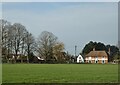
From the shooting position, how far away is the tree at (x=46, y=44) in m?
83.8

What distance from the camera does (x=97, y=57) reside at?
11944 centimetres

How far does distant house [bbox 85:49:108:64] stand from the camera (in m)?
117

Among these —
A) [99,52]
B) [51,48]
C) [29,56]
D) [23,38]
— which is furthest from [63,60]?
[99,52]

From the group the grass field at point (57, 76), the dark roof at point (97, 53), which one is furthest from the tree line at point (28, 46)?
Answer: the grass field at point (57, 76)

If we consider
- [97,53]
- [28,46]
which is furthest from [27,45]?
[97,53]

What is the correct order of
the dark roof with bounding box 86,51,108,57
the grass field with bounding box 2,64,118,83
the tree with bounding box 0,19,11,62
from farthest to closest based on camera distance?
the dark roof with bounding box 86,51,108,57 → the tree with bounding box 0,19,11,62 → the grass field with bounding box 2,64,118,83

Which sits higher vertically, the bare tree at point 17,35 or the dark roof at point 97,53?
the bare tree at point 17,35

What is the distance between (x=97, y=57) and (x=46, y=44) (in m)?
40.9

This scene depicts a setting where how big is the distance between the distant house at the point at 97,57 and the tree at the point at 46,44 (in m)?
34.1

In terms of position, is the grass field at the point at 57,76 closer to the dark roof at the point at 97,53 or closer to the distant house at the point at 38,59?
the distant house at the point at 38,59

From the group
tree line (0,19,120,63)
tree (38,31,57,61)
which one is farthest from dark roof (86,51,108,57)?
tree (38,31,57,61)

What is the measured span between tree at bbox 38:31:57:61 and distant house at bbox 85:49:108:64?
112 feet

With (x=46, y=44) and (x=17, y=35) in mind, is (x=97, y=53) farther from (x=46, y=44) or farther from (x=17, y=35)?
(x=17, y=35)

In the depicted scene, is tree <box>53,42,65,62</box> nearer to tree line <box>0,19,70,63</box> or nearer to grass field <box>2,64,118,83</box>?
tree line <box>0,19,70,63</box>
